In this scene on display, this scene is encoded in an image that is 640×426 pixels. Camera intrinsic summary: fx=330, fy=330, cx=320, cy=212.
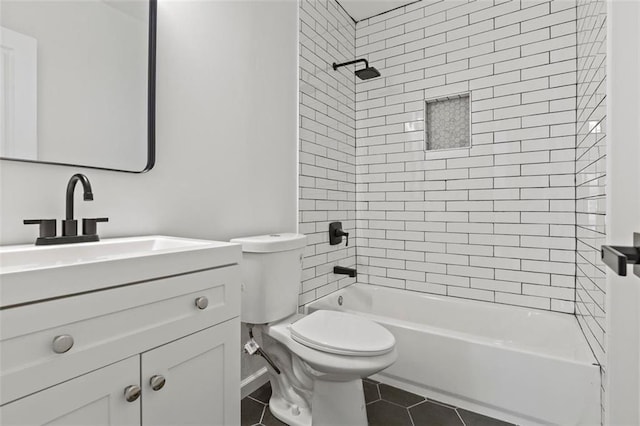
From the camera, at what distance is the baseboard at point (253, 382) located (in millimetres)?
1883

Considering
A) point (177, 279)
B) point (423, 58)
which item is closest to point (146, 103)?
point (177, 279)

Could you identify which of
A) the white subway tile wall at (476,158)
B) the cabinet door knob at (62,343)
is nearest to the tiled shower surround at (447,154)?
the white subway tile wall at (476,158)

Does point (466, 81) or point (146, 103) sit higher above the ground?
point (466, 81)

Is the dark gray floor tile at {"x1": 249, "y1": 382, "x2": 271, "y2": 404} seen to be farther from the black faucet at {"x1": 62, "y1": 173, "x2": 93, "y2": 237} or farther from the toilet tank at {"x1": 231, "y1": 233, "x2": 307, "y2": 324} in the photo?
the black faucet at {"x1": 62, "y1": 173, "x2": 93, "y2": 237}

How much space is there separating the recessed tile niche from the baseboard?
202 centimetres

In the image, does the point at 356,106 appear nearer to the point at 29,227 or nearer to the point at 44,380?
the point at 29,227

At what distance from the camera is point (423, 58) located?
2.62m

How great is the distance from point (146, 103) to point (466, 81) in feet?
7.10

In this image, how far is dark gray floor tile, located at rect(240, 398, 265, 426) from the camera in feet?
5.57

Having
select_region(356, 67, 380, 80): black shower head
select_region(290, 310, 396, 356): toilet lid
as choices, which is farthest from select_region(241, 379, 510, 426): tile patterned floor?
select_region(356, 67, 380, 80): black shower head

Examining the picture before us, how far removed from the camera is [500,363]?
1699 millimetres

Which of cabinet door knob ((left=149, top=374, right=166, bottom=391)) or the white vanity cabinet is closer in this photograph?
the white vanity cabinet

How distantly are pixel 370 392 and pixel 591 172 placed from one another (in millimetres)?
1670

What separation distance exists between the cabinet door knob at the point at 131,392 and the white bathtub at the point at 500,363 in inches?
55.4
